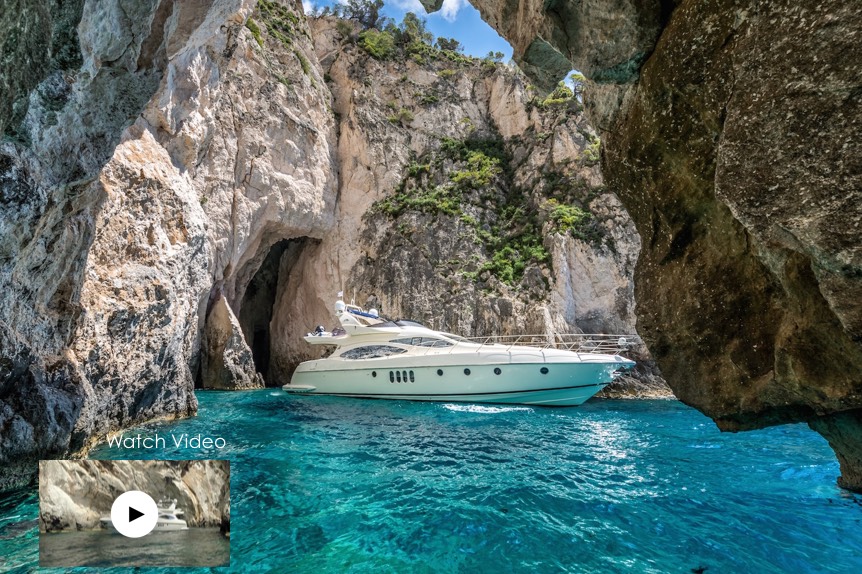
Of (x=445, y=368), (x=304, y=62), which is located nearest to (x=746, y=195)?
(x=445, y=368)

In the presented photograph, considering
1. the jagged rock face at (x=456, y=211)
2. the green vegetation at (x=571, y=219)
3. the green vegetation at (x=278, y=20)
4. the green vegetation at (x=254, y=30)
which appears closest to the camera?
the jagged rock face at (x=456, y=211)

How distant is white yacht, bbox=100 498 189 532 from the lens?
99.0 inches

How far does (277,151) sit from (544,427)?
1858cm

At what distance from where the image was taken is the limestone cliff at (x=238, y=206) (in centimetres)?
636

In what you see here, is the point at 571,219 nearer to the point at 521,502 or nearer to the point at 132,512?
the point at 521,502

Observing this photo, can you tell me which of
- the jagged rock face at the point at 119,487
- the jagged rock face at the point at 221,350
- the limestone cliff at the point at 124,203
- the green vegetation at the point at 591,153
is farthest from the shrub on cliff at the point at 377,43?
the jagged rock face at the point at 119,487

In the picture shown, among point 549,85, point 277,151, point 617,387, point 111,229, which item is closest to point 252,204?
point 277,151

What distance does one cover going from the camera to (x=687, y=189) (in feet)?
16.9

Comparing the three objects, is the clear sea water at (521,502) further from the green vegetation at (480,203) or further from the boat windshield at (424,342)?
the green vegetation at (480,203)

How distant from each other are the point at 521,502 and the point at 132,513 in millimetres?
5141

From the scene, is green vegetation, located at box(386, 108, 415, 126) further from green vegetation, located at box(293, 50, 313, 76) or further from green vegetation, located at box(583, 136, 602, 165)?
green vegetation, located at box(583, 136, 602, 165)

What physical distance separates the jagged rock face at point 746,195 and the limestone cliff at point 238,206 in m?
7.01

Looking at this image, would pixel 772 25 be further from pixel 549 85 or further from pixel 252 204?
pixel 252 204

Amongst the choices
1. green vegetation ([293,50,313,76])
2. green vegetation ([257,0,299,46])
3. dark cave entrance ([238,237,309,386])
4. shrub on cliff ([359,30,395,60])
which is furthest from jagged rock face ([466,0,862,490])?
shrub on cliff ([359,30,395,60])
